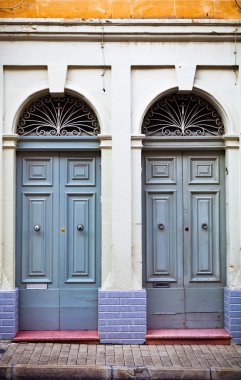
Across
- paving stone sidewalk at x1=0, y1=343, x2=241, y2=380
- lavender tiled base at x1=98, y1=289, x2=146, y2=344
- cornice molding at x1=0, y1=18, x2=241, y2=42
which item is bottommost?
paving stone sidewalk at x1=0, y1=343, x2=241, y2=380

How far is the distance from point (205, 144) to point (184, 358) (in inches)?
125

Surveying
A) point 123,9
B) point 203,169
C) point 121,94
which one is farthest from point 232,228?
point 123,9

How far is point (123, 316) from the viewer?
7258mm

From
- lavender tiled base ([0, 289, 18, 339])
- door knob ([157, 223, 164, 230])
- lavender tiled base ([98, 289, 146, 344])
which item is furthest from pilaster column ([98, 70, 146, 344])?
lavender tiled base ([0, 289, 18, 339])

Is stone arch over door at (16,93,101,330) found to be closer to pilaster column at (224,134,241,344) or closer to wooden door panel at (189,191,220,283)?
wooden door panel at (189,191,220,283)

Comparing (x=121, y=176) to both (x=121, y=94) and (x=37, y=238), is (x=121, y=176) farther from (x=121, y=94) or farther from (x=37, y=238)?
(x=37, y=238)

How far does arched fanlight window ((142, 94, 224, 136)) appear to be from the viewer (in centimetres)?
769

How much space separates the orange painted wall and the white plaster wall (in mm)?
406

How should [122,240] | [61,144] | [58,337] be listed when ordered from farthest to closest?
1. [61,144]
2. [122,240]
3. [58,337]

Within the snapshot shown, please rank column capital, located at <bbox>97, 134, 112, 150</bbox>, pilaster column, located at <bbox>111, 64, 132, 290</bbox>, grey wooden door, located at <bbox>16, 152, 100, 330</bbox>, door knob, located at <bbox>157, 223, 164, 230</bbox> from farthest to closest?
door knob, located at <bbox>157, 223, 164, 230</bbox> → grey wooden door, located at <bbox>16, 152, 100, 330</bbox> → column capital, located at <bbox>97, 134, 112, 150</bbox> → pilaster column, located at <bbox>111, 64, 132, 290</bbox>

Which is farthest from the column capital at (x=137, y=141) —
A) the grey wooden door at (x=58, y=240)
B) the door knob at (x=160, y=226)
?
the door knob at (x=160, y=226)

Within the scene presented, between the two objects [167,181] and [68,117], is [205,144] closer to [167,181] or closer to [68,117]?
[167,181]

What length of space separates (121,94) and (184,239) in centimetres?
243

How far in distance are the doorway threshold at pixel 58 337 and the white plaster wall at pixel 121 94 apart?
76cm
